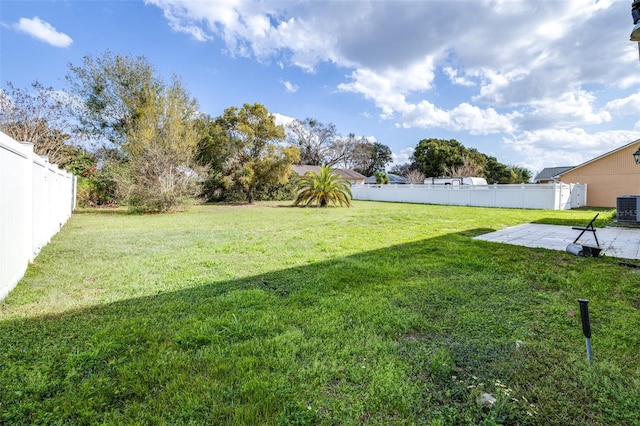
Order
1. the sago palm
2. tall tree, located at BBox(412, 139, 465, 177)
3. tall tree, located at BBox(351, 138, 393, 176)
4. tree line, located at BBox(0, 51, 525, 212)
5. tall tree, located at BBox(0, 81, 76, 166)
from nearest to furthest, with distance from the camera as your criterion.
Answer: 1. tree line, located at BBox(0, 51, 525, 212)
2. tall tree, located at BBox(0, 81, 76, 166)
3. the sago palm
4. tall tree, located at BBox(412, 139, 465, 177)
5. tall tree, located at BBox(351, 138, 393, 176)

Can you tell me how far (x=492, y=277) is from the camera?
3943 millimetres

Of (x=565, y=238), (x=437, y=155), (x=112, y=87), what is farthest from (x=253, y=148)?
(x=437, y=155)

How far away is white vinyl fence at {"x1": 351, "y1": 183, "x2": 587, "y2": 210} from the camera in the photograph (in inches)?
610

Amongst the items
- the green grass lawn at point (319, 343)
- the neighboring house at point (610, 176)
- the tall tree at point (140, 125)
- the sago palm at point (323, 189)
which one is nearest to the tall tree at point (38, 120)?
the tall tree at point (140, 125)

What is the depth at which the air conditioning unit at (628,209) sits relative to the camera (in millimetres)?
8547

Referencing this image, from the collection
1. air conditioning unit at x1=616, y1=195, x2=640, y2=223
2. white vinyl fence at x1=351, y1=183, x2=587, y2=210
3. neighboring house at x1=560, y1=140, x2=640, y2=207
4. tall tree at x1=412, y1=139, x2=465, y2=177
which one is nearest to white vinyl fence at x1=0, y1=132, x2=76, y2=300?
air conditioning unit at x1=616, y1=195, x2=640, y2=223

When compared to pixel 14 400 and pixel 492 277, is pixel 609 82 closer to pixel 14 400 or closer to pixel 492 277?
pixel 492 277

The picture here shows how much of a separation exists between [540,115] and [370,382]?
24450mm

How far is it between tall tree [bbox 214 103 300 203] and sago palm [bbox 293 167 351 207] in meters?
2.63

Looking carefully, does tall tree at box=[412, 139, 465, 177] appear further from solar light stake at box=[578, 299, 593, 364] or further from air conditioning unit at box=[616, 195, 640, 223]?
solar light stake at box=[578, 299, 593, 364]

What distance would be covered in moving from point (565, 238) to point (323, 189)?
11.2 metres

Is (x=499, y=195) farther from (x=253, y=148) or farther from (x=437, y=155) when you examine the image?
(x=437, y=155)

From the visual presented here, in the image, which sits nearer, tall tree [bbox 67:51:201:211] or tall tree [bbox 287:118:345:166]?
tall tree [bbox 67:51:201:211]

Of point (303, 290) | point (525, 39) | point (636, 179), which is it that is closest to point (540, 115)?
point (636, 179)
